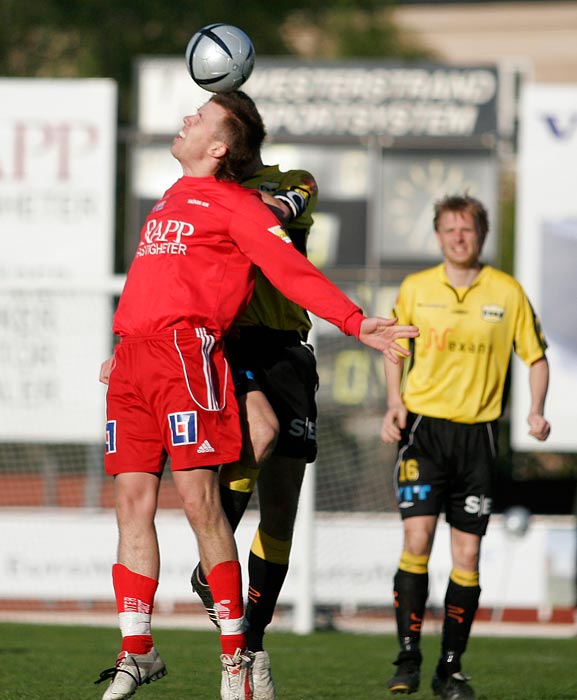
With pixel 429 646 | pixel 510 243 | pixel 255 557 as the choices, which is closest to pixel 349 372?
pixel 429 646

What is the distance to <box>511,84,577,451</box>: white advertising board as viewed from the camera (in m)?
12.9

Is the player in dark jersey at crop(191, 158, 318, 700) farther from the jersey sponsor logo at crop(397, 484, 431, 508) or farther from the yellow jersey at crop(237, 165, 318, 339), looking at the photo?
the jersey sponsor logo at crop(397, 484, 431, 508)

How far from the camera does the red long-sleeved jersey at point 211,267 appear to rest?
452cm

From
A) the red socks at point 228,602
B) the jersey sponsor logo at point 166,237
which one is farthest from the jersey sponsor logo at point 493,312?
the red socks at point 228,602

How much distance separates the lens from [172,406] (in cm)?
447

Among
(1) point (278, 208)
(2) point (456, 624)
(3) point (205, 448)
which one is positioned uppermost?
(1) point (278, 208)

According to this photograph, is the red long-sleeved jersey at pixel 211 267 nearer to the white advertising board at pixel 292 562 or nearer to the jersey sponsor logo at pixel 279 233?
the jersey sponsor logo at pixel 279 233

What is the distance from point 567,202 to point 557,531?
3.75 meters

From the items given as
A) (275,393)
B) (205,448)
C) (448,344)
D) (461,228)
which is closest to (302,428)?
(275,393)

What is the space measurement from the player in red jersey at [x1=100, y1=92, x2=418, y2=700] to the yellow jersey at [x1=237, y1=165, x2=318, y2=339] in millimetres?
424

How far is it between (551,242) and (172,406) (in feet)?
30.4

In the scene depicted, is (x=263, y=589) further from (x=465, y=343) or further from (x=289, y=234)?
(x=465, y=343)

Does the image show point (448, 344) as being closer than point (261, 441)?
No

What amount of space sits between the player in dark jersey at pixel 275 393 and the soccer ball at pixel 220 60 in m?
0.34
